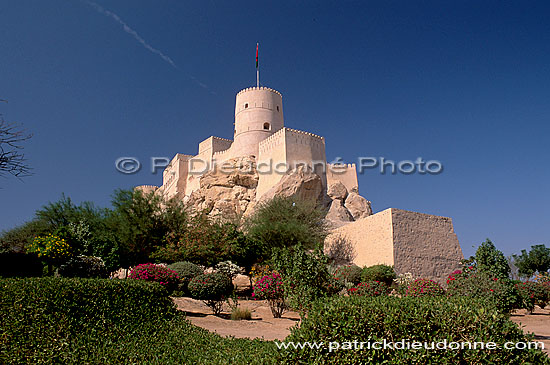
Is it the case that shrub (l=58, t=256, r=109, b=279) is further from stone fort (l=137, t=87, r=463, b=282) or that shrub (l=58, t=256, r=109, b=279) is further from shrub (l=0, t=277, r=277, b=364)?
stone fort (l=137, t=87, r=463, b=282)

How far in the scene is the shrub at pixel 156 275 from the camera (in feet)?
36.4

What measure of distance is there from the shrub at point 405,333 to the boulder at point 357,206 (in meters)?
27.2

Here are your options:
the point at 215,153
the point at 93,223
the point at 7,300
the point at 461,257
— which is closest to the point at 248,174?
the point at 215,153

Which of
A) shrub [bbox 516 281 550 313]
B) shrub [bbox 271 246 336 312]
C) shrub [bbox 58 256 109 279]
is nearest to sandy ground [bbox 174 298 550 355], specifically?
shrub [bbox 271 246 336 312]

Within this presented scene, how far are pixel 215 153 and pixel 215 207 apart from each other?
856 centimetres

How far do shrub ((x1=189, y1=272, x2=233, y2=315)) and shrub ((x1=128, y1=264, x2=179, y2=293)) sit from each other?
0.69 meters

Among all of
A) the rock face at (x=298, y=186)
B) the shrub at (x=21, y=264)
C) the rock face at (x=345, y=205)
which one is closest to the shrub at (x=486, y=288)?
the shrub at (x=21, y=264)

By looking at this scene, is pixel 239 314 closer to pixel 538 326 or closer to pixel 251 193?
pixel 538 326

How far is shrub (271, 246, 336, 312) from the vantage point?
9.48 m

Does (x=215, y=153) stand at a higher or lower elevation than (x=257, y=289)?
higher

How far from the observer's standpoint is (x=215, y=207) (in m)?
31.3

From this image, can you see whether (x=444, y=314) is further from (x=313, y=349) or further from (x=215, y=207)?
(x=215, y=207)

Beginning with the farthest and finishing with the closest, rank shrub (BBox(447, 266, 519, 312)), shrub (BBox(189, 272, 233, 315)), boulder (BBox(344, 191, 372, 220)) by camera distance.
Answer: boulder (BBox(344, 191, 372, 220)) → shrub (BBox(189, 272, 233, 315)) → shrub (BBox(447, 266, 519, 312))

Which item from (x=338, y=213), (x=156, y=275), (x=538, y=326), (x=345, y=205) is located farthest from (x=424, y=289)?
(x=345, y=205)
